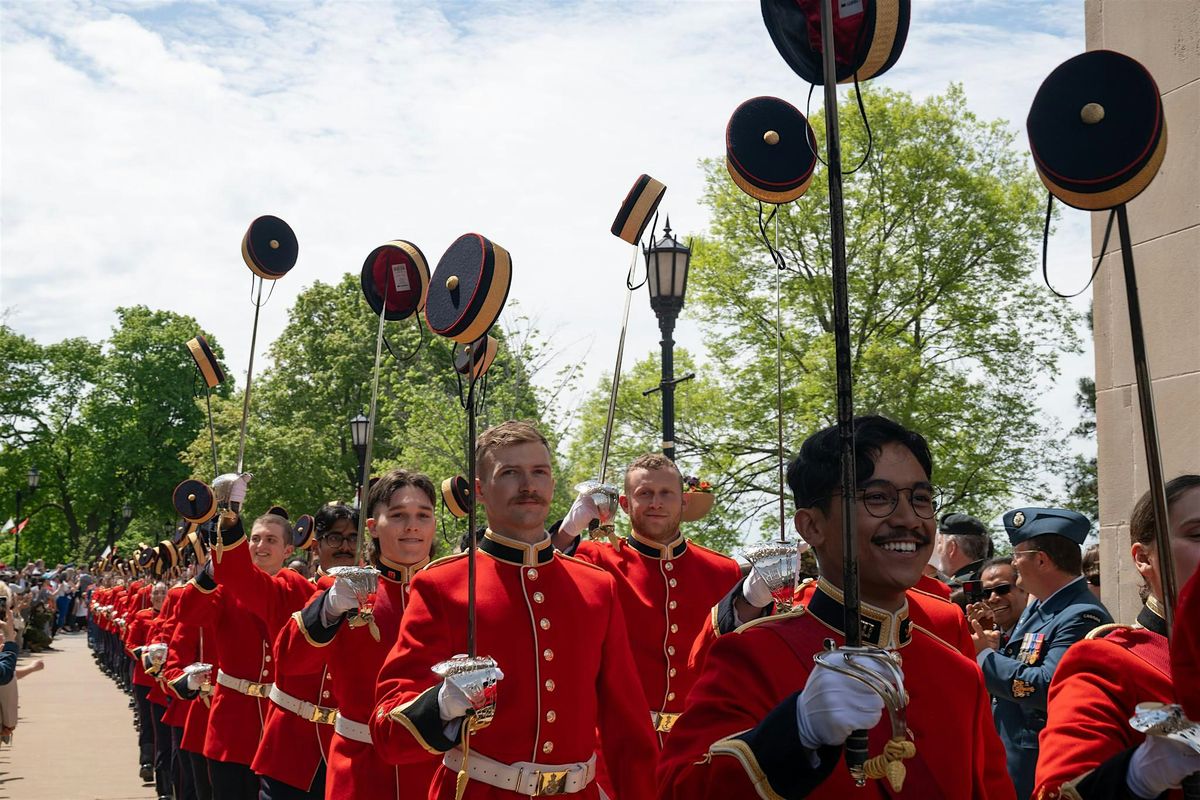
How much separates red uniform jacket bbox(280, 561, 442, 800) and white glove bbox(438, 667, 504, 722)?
1.41 metres

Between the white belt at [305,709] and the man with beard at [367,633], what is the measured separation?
0.50 m

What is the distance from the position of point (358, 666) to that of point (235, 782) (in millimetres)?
2761

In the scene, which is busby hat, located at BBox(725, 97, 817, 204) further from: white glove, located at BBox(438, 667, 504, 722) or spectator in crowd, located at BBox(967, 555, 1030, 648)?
white glove, located at BBox(438, 667, 504, 722)

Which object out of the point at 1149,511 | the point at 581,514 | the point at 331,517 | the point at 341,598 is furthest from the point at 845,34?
the point at 331,517

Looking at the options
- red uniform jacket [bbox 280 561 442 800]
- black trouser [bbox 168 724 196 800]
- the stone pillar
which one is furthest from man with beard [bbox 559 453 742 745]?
black trouser [bbox 168 724 196 800]

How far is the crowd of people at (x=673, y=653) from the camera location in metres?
3.04

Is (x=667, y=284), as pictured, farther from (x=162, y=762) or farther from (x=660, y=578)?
(x=162, y=762)

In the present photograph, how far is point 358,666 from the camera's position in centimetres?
608

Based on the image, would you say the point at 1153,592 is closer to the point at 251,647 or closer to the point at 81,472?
the point at 251,647

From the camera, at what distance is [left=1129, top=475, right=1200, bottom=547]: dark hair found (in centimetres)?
363

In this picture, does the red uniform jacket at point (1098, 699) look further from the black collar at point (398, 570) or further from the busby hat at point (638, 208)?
the busby hat at point (638, 208)

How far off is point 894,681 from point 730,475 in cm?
2440

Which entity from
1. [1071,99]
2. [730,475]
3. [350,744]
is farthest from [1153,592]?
[730,475]

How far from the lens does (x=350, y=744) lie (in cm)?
578
